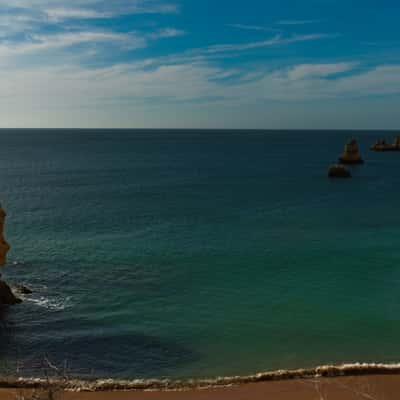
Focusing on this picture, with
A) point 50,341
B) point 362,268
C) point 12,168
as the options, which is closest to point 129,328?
point 50,341

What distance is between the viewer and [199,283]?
31.5 meters

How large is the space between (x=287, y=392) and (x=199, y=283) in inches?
552

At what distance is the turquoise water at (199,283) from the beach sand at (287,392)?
238 cm

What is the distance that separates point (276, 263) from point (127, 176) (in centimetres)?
6287

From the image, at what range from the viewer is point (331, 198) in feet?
222

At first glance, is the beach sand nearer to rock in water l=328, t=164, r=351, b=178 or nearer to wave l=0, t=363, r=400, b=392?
wave l=0, t=363, r=400, b=392

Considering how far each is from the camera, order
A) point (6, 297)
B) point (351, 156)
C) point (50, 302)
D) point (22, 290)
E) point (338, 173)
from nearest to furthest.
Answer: point (6, 297), point (50, 302), point (22, 290), point (338, 173), point (351, 156)

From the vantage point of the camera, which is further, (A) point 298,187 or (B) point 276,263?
(A) point 298,187

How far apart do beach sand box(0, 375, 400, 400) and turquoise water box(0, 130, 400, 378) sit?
7.80ft

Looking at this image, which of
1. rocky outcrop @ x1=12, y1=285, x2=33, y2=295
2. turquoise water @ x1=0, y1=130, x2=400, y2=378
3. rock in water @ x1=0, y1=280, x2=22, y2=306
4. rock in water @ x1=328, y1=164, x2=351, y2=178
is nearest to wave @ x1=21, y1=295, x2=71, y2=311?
turquoise water @ x1=0, y1=130, x2=400, y2=378

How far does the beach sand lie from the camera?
1753 centimetres

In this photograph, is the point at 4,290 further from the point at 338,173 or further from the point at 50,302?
the point at 338,173

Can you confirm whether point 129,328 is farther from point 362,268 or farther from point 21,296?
point 362,268

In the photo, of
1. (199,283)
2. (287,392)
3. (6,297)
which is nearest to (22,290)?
(6,297)
